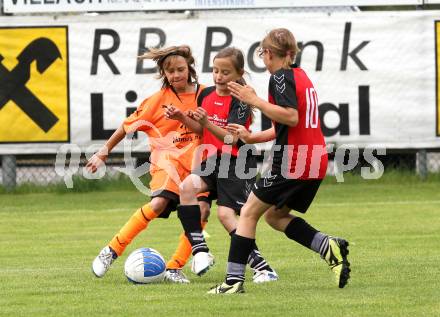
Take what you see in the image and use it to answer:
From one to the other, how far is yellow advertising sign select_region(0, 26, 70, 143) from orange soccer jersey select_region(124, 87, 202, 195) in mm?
7910

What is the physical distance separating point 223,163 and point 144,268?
97 centimetres

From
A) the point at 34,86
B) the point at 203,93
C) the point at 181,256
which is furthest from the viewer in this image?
the point at 34,86

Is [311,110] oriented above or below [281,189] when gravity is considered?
above

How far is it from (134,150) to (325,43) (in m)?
3.14

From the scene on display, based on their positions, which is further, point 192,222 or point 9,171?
point 9,171

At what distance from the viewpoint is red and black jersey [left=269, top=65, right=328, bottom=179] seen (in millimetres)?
7544

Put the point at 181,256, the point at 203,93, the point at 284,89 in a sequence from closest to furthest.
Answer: the point at 284,89
the point at 181,256
the point at 203,93

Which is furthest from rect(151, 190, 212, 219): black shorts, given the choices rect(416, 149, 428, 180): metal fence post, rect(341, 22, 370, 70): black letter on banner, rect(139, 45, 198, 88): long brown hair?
rect(416, 149, 428, 180): metal fence post

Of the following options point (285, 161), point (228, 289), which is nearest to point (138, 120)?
point (285, 161)

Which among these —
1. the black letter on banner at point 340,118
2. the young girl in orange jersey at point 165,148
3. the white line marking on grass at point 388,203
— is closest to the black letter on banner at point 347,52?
the black letter on banner at point 340,118

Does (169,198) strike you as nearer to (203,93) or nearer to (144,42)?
(203,93)

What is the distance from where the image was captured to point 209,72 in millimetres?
16781

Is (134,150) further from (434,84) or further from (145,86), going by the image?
(434,84)

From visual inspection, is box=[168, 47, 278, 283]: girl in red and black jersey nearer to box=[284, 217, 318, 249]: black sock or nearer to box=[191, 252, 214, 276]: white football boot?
box=[191, 252, 214, 276]: white football boot
